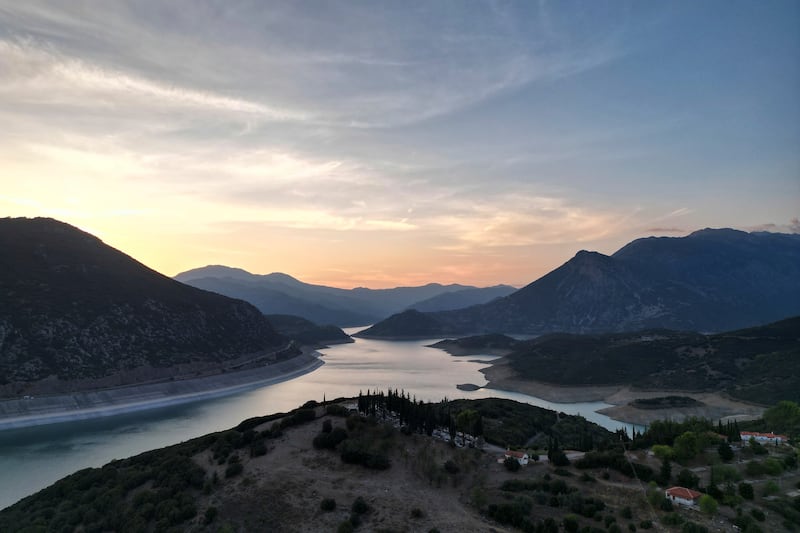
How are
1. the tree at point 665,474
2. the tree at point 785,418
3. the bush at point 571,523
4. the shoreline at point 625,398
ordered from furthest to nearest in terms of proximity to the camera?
the shoreline at point 625,398 → the tree at point 785,418 → the tree at point 665,474 → the bush at point 571,523

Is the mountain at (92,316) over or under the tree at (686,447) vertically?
over

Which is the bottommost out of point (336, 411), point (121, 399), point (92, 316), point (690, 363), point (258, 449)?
point (690, 363)

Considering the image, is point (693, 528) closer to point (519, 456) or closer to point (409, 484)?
point (519, 456)

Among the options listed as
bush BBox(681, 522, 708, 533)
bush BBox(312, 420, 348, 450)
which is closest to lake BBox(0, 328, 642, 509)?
bush BBox(312, 420, 348, 450)

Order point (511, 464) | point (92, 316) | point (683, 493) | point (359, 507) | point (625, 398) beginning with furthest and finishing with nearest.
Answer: point (92, 316), point (625, 398), point (511, 464), point (683, 493), point (359, 507)

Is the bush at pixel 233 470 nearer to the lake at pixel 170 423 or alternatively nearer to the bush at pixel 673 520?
the bush at pixel 673 520

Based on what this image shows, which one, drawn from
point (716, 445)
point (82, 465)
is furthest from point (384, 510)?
point (82, 465)

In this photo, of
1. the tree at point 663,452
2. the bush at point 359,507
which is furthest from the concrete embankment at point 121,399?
the tree at point 663,452

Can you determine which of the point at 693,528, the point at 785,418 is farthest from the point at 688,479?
the point at 785,418
